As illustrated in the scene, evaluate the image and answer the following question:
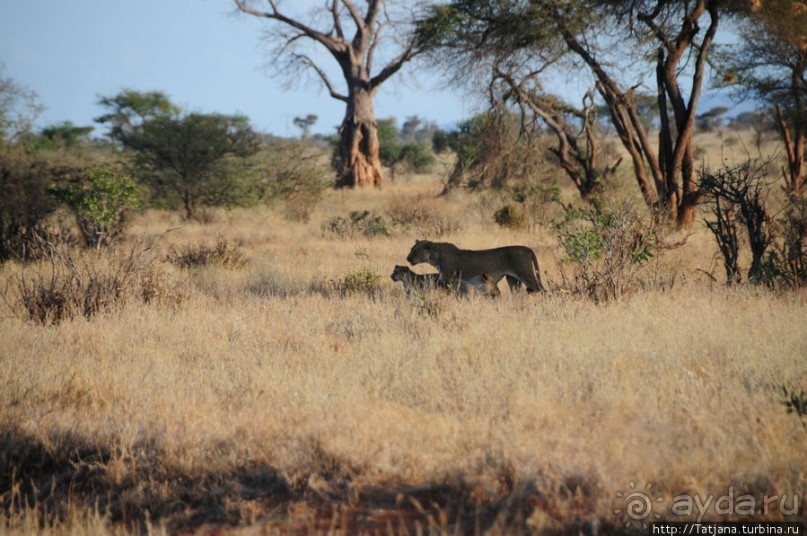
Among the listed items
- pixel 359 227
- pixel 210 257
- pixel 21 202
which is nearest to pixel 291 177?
pixel 359 227

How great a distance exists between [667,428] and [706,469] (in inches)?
19.6

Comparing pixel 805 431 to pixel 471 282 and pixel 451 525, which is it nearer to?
pixel 451 525

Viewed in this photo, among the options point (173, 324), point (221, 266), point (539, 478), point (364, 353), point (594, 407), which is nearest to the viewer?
point (539, 478)

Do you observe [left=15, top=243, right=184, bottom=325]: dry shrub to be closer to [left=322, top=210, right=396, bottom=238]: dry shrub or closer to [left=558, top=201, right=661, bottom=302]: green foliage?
[left=558, top=201, right=661, bottom=302]: green foliage

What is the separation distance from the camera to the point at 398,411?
4172 mm

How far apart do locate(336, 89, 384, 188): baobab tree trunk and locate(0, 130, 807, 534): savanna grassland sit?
24057 mm

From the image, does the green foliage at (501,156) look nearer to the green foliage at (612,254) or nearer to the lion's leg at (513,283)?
the green foliage at (612,254)

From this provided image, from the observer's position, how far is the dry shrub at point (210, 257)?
35.8ft

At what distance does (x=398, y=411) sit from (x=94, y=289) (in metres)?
4.84

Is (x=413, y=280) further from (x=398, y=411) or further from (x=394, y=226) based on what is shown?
(x=394, y=226)

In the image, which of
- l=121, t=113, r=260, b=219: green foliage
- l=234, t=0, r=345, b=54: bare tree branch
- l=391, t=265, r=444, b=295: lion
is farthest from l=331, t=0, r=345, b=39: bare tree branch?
l=391, t=265, r=444, b=295: lion

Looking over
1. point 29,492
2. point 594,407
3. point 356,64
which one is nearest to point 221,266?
point 29,492

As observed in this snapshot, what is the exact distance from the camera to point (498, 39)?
1410 cm

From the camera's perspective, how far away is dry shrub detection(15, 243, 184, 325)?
710 cm
